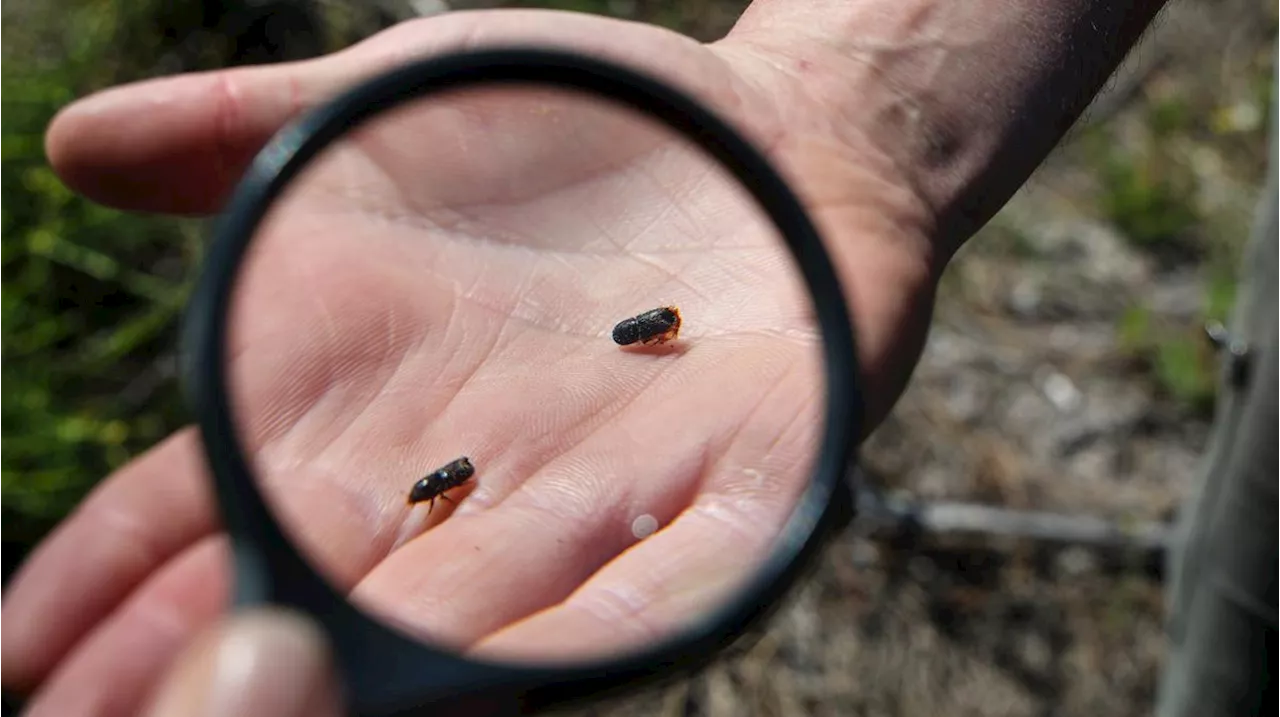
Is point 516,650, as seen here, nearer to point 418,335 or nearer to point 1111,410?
point 418,335

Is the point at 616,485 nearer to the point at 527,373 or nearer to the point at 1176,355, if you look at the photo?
the point at 527,373

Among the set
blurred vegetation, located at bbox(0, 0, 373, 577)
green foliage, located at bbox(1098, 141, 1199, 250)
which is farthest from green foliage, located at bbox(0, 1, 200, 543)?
green foliage, located at bbox(1098, 141, 1199, 250)

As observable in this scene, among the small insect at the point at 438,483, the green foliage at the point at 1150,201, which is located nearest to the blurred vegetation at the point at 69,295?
the small insect at the point at 438,483

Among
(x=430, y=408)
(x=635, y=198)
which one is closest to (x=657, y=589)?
(x=430, y=408)

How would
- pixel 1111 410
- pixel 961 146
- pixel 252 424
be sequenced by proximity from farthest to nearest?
pixel 1111 410 < pixel 961 146 < pixel 252 424

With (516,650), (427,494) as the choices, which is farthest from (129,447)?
Answer: (516,650)

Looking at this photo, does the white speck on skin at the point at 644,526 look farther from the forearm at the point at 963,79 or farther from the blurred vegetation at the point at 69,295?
the blurred vegetation at the point at 69,295

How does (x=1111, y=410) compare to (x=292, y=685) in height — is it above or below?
below
